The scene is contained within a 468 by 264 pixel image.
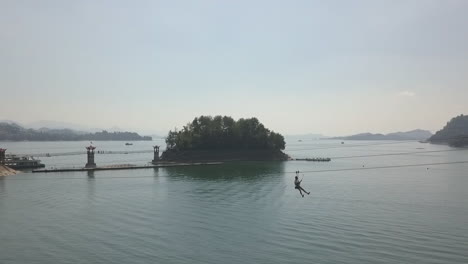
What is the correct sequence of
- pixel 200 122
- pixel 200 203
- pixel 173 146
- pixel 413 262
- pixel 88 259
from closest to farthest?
pixel 413 262
pixel 88 259
pixel 200 203
pixel 173 146
pixel 200 122

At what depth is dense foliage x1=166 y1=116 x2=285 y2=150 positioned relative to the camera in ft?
449

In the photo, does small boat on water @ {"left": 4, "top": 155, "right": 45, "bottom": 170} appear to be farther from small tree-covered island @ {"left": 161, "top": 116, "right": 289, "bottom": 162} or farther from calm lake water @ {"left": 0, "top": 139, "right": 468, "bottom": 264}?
calm lake water @ {"left": 0, "top": 139, "right": 468, "bottom": 264}

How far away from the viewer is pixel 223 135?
142 meters

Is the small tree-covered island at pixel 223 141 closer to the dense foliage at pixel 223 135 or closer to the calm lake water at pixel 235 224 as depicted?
the dense foliage at pixel 223 135

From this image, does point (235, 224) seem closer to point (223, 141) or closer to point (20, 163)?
point (20, 163)

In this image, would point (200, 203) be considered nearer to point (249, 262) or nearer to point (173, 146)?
point (249, 262)

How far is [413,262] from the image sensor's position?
2594cm

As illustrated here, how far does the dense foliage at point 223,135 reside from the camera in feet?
449

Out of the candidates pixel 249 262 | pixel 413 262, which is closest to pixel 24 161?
pixel 249 262

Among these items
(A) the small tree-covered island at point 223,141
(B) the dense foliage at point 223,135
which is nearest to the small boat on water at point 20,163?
(A) the small tree-covered island at point 223,141

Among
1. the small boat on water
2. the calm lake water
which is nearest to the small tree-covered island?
the small boat on water

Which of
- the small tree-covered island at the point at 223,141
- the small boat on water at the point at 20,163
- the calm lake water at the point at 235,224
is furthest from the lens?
the small tree-covered island at the point at 223,141

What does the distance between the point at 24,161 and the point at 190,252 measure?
98.7 m

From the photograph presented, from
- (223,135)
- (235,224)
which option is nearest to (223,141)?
(223,135)
